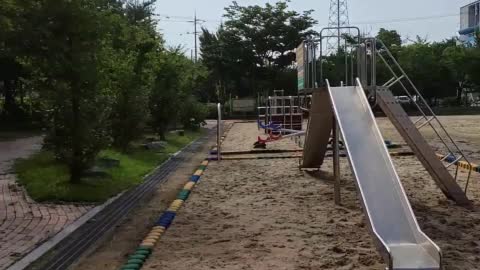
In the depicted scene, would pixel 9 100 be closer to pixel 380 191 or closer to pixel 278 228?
pixel 278 228

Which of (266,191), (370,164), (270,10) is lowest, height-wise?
(266,191)

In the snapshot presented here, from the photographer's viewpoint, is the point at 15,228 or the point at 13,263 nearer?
the point at 13,263

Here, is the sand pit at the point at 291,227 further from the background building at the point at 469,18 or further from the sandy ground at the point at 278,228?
the background building at the point at 469,18

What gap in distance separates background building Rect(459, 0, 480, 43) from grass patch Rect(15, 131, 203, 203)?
80630 millimetres

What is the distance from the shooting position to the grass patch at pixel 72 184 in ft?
32.2

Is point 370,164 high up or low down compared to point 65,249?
up

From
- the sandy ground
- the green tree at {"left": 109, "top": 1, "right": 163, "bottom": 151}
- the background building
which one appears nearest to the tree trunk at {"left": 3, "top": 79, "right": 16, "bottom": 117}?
the green tree at {"left": 109, "top": 1, "right": 163, "bottom": 151}

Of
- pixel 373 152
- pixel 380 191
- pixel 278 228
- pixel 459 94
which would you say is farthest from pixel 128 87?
pixel 459 94

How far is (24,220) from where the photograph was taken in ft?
26.3

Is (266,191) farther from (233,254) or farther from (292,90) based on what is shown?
(292,90)

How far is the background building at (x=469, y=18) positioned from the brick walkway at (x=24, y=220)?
85.6 metres

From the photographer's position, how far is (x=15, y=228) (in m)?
7.54

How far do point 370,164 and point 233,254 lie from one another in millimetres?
2041

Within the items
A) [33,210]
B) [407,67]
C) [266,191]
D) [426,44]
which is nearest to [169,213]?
[33,210]
